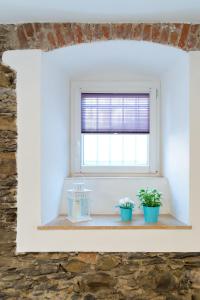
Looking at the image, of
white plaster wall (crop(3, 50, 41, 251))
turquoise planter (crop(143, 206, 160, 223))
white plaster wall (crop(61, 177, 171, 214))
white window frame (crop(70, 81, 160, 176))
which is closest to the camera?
white plaster wall (crop(3, 50, 41, 251))

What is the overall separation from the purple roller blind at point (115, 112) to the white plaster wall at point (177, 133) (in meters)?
0.24

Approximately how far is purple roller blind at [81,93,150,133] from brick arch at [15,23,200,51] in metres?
0.86

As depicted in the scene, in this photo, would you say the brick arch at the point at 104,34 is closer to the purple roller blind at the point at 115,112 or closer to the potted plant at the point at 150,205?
the purple roller blind at the point at 115,112

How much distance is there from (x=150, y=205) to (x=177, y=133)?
0.71 meters

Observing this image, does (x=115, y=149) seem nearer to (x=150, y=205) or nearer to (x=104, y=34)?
(x=150, y=205)

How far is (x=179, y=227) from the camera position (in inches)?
97.2

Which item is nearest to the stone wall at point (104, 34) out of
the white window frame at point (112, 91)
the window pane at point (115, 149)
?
the white window frame at point (112, 91)

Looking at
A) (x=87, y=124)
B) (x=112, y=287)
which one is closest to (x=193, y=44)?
(x=87, y=124)

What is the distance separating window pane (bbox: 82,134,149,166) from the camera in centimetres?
326

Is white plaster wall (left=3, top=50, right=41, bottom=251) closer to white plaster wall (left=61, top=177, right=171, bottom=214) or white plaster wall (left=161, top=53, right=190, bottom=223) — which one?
white plaster wall (left=61, top=177, right=171, bottom=214)

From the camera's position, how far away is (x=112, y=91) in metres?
3.24

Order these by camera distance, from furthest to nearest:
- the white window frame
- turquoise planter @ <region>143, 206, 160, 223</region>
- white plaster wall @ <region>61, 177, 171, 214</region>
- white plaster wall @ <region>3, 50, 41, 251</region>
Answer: the white window frame < white plaster wall @ <region>61, 177, 171, 214</region> < turquoise planter @ <region>143, 206, 160, 223</region> < white plaster wall @ <region>3, 50, 41, 251</region>

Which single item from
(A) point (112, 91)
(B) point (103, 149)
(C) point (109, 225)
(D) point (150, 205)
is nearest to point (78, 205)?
(C) point (109, 225)

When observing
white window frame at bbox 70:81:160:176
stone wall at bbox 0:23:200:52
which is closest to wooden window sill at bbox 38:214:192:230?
white window frame at bbox 70:81:160:176
